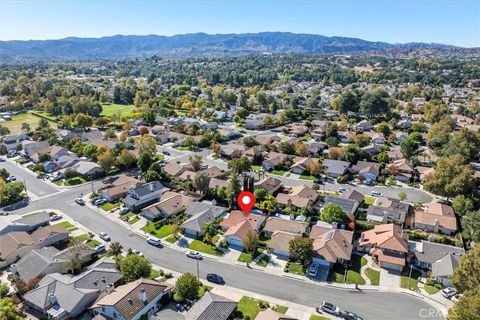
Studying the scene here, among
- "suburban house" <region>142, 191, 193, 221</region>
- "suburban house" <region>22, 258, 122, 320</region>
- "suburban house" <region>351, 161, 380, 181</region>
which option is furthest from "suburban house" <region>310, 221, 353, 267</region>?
"suburban house" <region>351, 161, 380, 181</region>

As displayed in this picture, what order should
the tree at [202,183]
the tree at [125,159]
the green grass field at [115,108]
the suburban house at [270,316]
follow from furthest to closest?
the green grass field at [115,108], the tree at [125,159], the tree at [202,183], the suburban house at [270,316]

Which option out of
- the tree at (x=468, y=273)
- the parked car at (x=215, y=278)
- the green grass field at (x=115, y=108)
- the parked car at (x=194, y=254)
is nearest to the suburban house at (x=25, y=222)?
the parked car at (x=194, y=254)

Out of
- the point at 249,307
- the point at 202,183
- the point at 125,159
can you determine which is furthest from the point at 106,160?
the point at 249,307

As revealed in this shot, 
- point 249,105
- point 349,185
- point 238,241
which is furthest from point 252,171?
point 249,105

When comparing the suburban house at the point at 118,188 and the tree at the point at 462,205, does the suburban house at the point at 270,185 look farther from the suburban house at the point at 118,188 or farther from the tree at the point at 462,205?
the tree at the point at 462,205

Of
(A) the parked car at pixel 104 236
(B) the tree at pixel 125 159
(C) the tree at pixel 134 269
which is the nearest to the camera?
(C) the tree at pixel 134 269

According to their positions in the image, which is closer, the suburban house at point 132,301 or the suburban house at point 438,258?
the suburban house at point 132,301

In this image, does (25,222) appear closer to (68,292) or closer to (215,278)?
(68,292)

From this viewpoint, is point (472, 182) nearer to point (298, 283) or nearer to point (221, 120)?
point (298, 283)
